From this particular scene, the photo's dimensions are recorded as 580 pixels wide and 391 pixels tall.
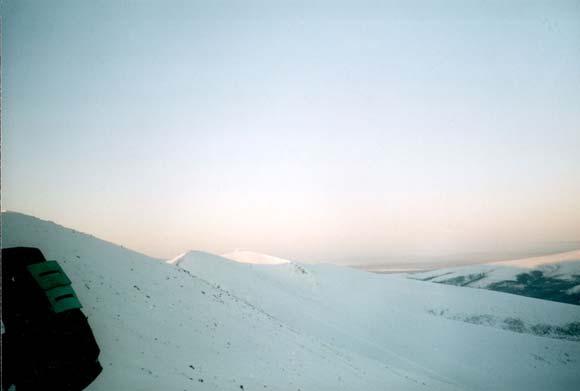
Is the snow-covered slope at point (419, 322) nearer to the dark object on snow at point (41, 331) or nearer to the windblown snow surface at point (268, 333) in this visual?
the windblown snow surface at point (268, 333)

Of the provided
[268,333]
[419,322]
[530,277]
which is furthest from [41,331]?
[530,277]

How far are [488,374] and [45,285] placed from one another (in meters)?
37.3

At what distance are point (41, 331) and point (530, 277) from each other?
708ft

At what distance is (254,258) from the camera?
53625 millimetres

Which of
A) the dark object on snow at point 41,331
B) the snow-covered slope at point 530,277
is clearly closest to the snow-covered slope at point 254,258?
the dark object on snow at point 41,331

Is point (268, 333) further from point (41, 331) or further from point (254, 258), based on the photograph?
point (254, 258)

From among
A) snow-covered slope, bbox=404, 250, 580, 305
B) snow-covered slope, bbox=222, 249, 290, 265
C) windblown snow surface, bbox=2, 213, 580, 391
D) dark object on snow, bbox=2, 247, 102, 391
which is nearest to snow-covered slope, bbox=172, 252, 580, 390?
windblown snow surface, bbox=2, 213, 580, 391

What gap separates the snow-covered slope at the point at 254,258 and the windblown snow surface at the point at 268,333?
253 centimetres

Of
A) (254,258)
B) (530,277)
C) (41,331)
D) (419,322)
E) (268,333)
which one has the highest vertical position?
(41,331)

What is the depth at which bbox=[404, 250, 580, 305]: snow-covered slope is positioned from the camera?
15075 centimetres

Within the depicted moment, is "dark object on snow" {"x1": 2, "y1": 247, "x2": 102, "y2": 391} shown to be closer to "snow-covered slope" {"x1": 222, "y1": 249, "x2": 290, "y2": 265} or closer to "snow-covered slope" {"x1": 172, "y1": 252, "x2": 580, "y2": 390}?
"snow-covered slope" {"x1": 172, "y1": 252, "x2": 580, "y2": 390}

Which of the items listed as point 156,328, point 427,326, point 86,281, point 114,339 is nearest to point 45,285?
point 114,339

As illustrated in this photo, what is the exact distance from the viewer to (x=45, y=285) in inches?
262

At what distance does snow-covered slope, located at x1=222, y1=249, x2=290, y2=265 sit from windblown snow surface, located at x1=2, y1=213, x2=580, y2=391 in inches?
99.5
